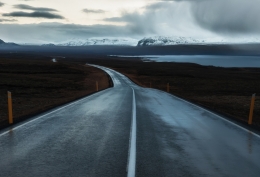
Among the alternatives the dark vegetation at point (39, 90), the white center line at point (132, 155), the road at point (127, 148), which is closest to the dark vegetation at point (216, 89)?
the road at point (127, 148)

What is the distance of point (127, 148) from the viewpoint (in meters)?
7.32

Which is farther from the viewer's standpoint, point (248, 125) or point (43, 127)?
point (248, 125)

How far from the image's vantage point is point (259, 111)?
17.9 metres

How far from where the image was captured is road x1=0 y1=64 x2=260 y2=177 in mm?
5742

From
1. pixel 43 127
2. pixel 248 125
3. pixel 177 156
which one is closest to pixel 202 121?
pixel 248 125

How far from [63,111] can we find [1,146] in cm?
633

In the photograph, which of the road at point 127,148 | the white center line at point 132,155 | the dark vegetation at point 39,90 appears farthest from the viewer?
the dark vegetation at point 39,90

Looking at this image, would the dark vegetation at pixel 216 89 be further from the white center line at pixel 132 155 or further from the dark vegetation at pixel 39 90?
the dark vegetation at pixel 39 90

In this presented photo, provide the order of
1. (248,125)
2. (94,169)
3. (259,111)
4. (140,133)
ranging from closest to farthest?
(94,169), (140,133), (248,125), (259,111)

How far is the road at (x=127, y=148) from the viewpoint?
18.8 feet

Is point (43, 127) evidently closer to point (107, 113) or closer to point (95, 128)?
point (95, 128)

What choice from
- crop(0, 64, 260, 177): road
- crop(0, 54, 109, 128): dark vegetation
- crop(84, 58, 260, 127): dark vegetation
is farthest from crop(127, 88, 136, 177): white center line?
crop(84, 58, 260, 127): dark vegetation

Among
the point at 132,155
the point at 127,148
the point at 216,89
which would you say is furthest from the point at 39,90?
the point at 132,155

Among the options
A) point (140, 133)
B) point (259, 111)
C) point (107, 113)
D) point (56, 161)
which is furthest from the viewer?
point (259, 111)
